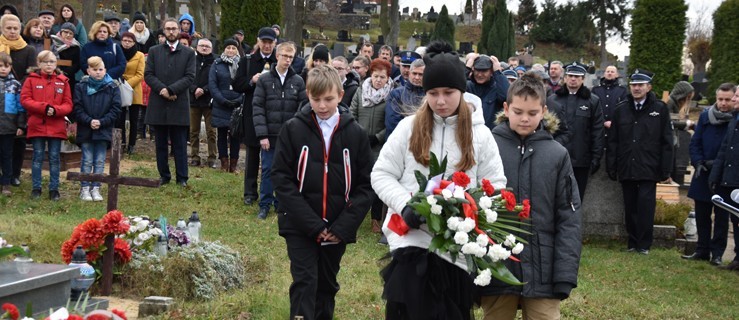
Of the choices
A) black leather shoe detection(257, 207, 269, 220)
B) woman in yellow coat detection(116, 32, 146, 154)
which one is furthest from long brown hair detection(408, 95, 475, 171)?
woman in yellow coat detection(116, 32, 146, 154)

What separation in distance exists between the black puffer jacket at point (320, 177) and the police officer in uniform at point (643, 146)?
21.8 ft

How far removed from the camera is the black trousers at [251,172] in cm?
1262

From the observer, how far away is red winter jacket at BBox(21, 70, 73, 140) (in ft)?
38.6

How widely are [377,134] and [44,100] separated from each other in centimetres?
419

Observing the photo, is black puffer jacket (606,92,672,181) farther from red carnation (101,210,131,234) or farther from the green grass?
red carnation (101,210,131,234)

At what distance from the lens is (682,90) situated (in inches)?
659

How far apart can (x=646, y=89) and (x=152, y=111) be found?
668cm

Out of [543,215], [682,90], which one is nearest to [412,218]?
[543,215]

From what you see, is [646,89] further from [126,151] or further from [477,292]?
[126,151]

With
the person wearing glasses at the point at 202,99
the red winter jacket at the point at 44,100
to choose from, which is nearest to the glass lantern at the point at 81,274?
the red winter jacket at the point at 44,100

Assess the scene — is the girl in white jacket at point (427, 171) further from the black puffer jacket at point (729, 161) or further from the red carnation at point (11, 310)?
the black puffer jacket at point (729, 161)

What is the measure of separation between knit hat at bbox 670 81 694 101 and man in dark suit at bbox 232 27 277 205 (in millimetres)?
7400

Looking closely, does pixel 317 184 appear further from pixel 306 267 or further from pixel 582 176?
pixel 582 176

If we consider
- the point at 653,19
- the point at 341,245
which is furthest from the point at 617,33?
the point at 341,245
